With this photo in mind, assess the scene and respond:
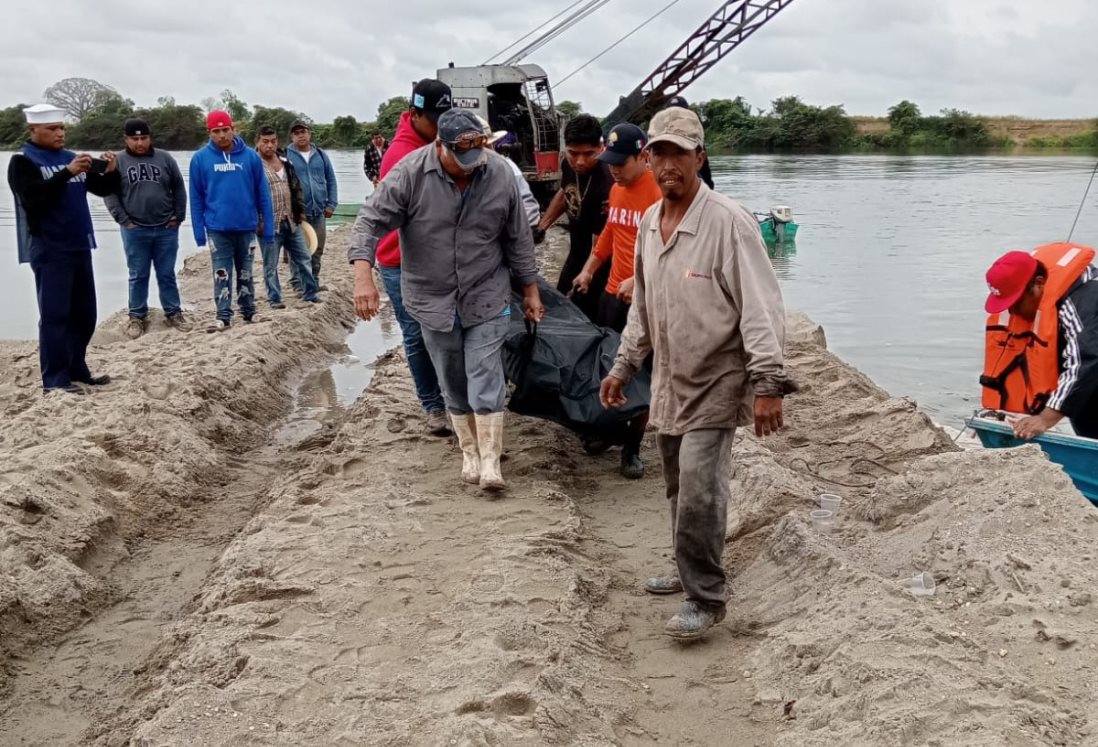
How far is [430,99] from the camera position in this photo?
573 cm

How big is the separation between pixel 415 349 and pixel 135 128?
4.71 meters

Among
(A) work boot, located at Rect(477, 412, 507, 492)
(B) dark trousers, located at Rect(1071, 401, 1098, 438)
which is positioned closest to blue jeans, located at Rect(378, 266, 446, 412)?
(A) work boot, located at Rect(477, 412, 507, 492)

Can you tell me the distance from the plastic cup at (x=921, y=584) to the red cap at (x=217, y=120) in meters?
7.39

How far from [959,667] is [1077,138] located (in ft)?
216

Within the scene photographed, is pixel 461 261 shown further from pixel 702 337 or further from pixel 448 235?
pixel 702 337

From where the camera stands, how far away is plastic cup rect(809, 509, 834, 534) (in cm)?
484

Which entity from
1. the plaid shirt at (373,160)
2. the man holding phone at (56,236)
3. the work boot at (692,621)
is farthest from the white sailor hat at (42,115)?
the plaid shirt at (373,160)

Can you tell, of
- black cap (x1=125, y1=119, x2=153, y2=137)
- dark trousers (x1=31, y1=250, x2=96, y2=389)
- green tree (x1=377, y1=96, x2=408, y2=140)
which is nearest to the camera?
dark trousers (x1=31, y1=250, x2=96, y2=389)

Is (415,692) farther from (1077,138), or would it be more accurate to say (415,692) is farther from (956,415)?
(1077,138)

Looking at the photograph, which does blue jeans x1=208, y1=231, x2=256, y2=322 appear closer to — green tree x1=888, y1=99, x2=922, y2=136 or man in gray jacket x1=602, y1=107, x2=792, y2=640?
man in gray jacket x1=602, y1=107, x2=792, y2=640

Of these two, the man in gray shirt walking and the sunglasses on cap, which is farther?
the man in gray shirt walking

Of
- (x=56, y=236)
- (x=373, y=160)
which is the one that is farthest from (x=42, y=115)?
(x=373, y=160)

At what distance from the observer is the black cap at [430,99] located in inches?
225

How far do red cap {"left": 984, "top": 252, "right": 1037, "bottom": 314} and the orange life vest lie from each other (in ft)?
0.30
